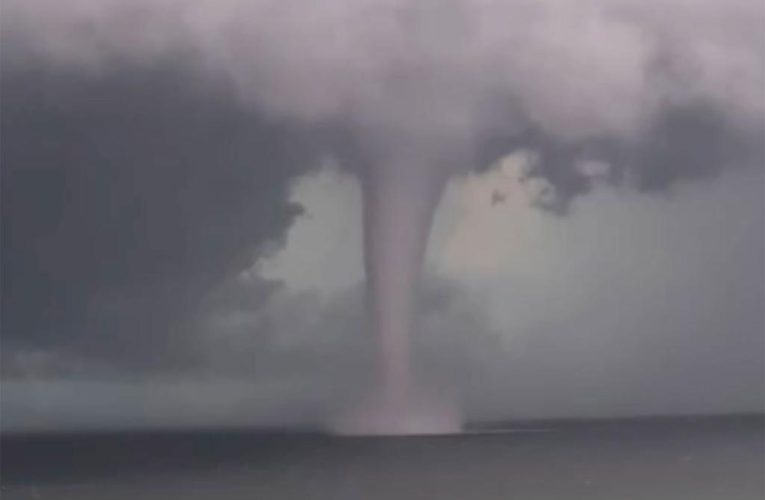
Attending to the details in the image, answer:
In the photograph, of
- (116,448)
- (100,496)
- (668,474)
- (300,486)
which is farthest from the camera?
(116,448)

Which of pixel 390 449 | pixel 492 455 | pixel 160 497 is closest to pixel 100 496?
pixel 160 497

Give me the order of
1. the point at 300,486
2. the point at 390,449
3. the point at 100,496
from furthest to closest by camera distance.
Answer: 1. the point at 390,449
2. the point at 300,486
3. the point at 100,496

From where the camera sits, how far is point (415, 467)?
82.8 feet

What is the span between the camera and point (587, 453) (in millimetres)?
28594

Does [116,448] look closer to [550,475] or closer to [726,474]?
[550,475]

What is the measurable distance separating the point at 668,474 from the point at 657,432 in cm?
710

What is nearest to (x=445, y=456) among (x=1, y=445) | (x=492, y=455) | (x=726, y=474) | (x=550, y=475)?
(x=492, y=455)

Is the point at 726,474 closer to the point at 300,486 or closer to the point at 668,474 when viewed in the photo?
the point at 668,474

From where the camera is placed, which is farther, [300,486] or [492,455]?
[492,455]

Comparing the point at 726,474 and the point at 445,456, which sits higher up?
the point at 445,456

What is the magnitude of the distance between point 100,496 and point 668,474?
757cm

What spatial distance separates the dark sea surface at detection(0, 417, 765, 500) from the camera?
2058 cm

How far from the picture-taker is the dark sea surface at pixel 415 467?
2058 centimetres

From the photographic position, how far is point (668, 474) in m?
23.1
